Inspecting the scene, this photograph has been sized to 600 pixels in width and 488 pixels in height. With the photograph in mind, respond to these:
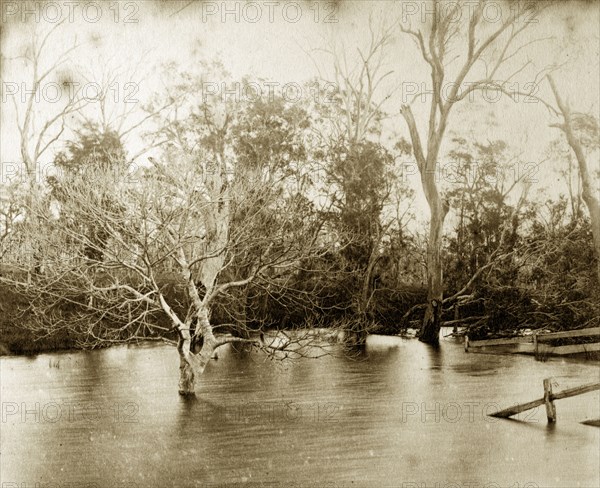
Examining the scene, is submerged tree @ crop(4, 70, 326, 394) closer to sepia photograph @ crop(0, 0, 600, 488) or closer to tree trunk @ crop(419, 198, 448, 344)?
sepia photograph @ crop(0, 0, 600, 488)

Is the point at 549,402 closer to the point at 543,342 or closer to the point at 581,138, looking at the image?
the point at 543,342

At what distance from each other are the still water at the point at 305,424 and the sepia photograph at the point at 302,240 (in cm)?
1

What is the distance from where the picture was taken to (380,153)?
3.90 meters

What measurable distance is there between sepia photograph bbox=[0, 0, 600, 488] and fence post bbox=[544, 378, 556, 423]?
0.5 inches

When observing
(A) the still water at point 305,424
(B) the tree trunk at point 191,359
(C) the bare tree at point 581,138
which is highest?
(C) the bare tree at point 581,138

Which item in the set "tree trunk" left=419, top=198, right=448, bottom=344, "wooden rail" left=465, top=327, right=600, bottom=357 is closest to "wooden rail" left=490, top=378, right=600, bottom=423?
"wooden rail" left=465, top=327, right=600, bottom=357

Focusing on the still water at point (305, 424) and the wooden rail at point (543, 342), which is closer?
the still water at point (305, 424)

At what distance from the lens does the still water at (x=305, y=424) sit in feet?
11.4

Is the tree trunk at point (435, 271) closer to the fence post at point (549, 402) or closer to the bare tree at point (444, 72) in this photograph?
the bare tree at point (444, 72)

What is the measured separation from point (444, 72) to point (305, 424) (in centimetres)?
211

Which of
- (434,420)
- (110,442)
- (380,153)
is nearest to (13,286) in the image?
(110,442)

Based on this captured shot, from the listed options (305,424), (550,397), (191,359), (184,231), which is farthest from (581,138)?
(191,359)

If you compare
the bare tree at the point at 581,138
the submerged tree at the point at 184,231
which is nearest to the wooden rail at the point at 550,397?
the bare tree at the point at 581,138

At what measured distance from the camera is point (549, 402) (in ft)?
11.8
